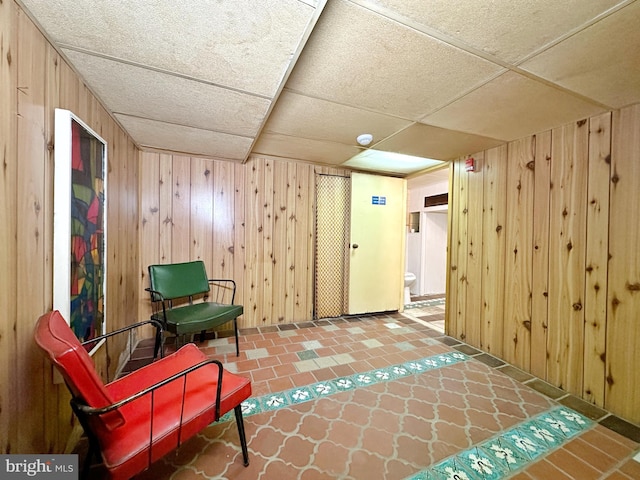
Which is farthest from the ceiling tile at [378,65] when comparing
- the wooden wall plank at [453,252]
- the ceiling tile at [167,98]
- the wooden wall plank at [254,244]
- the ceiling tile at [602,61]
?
the wooden wall plank at [254,244]

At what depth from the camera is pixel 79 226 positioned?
1333 millimetres

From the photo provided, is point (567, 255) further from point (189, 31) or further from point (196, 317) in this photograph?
point (196, 317)

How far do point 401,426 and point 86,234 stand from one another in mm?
2198

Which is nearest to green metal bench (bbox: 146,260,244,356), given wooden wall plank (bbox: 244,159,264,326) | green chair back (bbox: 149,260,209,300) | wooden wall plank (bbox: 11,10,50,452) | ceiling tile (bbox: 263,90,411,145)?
green chair back (bbox: 149,260,209,300)

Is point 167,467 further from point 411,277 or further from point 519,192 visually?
point 411,277

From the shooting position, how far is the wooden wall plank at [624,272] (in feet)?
5.24

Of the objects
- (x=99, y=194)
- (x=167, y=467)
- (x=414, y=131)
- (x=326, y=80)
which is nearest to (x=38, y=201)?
(x=99, y=194)

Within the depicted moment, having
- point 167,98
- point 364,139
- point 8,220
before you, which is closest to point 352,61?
point 364,139

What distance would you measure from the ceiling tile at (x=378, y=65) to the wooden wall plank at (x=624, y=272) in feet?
3.81

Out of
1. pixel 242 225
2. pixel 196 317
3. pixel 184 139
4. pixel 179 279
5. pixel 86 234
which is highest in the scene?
pixel 184 139

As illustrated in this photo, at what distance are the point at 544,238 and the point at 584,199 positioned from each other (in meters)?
0.38

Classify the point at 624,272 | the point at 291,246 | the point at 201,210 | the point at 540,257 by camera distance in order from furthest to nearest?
1. the point at 291,246
2. the point at 201,210
3. the point at 540,257
4. the point at 624,272

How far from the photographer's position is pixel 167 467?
1243 mm

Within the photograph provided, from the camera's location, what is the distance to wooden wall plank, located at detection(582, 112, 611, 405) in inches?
68.1
